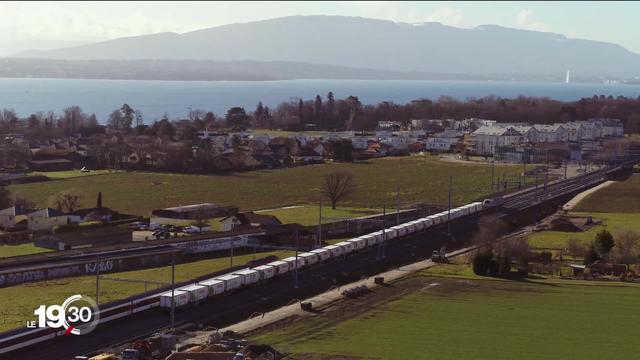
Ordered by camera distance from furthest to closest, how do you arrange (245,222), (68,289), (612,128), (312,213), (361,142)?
(612,128) → (361,142) → (312,213) → (245,222) → (68,289)

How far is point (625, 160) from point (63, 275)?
58.6m

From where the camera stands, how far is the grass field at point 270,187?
53.3 meters

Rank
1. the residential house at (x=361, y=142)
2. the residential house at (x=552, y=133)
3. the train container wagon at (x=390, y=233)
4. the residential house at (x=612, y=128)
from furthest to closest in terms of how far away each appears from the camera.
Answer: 1. the residential house at (x=612, y=128)
2. the residential house at (x=552, y=133)
3. the residential house at (x=361, y=142)
4. the train container wagon at (x=390, y=233)

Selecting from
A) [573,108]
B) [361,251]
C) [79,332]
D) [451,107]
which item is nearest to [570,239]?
[361,251]

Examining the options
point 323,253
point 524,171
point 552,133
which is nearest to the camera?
point 323,253

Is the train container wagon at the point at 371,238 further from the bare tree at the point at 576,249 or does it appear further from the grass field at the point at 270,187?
the grass field at the point at 270,187

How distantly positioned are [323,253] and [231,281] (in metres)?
6.70

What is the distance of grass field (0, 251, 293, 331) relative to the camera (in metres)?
23.9

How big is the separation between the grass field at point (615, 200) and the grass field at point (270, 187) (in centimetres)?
720

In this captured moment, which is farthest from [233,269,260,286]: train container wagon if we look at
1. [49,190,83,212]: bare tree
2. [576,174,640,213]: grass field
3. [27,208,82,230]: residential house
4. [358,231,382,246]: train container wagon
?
[576,174,640,213]: grass field

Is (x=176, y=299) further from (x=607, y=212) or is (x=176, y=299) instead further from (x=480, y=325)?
(x=607, y=212)

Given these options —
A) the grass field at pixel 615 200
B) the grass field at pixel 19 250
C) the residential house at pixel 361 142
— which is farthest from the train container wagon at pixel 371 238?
the residential house at pixel 361 142

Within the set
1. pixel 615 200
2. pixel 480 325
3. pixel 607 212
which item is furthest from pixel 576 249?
pixel 615 200

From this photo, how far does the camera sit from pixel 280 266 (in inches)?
1185
